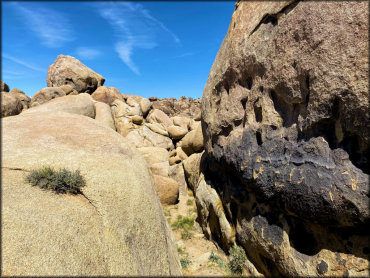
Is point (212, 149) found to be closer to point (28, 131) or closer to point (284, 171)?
point (284, 171)

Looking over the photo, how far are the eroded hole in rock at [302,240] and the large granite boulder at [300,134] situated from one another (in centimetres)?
2

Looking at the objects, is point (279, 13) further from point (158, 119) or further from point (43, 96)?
point (43, 96)

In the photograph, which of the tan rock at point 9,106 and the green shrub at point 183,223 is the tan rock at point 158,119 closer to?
the tan rock at point 9,106

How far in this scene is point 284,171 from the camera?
5.16 metres

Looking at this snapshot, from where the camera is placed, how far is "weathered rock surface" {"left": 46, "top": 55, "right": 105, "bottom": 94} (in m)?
27.0

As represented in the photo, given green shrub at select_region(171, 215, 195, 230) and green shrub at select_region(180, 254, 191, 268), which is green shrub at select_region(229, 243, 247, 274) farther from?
green shrub at select_region(171, 215, 195, 230)

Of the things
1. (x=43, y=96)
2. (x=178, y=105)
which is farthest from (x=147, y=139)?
(x=178, y=105)

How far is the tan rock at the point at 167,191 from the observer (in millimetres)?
12414

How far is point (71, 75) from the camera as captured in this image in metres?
27.1

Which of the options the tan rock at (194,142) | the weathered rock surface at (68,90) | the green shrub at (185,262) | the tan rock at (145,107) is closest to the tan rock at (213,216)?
the green shrub at (185,262)

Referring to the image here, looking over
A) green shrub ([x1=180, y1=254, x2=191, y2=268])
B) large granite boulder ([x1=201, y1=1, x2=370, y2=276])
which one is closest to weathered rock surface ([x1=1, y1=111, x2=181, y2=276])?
green shrub ([x1=180, y1=254, x2=191, y2=268])

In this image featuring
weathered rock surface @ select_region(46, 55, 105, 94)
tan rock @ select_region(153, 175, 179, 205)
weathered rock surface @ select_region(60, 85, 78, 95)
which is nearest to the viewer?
tan rock @ select_region(153, 175, 179, 205)

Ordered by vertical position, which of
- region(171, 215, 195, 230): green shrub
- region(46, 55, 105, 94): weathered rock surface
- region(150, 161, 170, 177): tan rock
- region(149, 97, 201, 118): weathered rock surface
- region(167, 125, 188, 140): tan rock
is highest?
region(149, 97, 201, 118): weathered rock surface

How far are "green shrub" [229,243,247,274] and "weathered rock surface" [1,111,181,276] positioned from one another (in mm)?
1957
